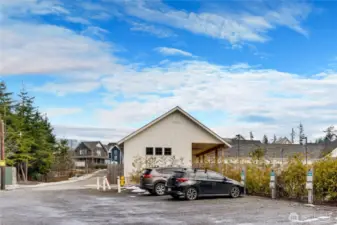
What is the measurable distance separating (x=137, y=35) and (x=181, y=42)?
8.35 feet

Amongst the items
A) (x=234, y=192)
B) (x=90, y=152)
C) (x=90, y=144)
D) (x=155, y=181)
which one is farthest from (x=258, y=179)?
(x=90, y=144)

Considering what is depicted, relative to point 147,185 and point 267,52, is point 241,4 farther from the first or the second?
point 147,185

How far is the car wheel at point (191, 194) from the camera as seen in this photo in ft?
63.7

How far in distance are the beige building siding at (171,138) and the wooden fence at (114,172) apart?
0.81 m

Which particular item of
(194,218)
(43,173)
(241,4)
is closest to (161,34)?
(241,4)

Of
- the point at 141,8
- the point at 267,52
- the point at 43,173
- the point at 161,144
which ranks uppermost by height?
the point at 141,8

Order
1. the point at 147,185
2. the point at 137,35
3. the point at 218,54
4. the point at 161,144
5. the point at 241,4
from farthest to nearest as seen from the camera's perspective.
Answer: the point at 161,144 < the point at 147,185 < the point at 218,54 < the point at 137,35 < the point at 241,4

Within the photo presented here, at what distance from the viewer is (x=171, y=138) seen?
3612 cm

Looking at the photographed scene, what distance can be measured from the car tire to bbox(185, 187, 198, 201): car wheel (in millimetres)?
4220

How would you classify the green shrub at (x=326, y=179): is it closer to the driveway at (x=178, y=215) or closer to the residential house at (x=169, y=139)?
the driveway at (x=178, y=215)

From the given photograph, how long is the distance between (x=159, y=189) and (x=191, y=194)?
173 inches

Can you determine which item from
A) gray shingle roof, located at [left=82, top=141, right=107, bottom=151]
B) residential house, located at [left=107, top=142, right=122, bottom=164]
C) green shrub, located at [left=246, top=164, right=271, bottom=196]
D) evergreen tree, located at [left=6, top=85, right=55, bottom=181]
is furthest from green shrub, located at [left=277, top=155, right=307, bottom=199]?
gray shingle roof, located at [left=82, top=141, right=107, bottom=151]

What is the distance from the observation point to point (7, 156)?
4553 cm

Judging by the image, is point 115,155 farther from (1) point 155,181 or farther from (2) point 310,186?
(2) point 310,186
